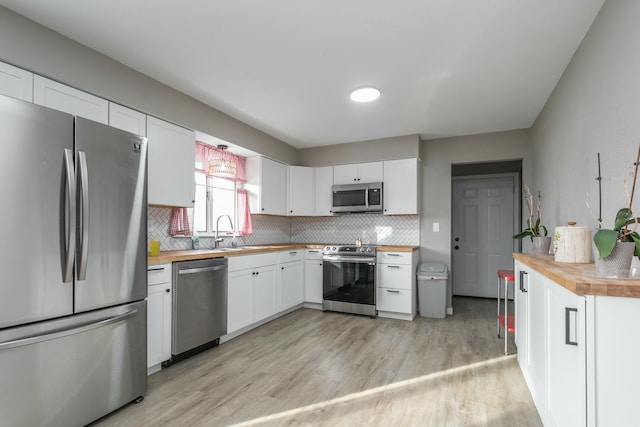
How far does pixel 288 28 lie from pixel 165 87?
145 centimetres

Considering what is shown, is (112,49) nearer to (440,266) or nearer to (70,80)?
(70,80)

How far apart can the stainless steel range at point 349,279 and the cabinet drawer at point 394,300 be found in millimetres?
87

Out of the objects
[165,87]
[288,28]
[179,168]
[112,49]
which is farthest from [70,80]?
[288,28]

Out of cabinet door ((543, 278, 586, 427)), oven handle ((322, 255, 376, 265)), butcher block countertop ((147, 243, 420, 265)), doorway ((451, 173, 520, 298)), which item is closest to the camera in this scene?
cabinet door ((543, 278, 586, 427))

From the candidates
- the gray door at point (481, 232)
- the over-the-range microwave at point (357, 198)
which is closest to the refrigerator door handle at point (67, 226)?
the over-the-range microwave at point (357, 198)

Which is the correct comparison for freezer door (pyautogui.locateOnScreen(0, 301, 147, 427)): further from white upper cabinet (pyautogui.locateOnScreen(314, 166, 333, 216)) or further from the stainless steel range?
white upper cabinet (pyautogui.locateOnScreen(314, 166, 333, 216))

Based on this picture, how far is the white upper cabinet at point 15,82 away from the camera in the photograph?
1.89 metres

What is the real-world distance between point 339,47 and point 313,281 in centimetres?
315

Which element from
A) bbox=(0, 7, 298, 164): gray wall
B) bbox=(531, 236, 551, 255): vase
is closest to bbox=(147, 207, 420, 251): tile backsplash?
bbox=(0, 7, 298, 164): gray wall

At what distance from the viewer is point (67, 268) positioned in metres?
1.75

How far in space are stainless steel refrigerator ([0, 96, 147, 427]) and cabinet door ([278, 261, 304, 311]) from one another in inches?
84.2

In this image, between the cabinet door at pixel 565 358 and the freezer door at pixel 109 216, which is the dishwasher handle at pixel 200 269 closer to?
the freezer door at pixel 109 216

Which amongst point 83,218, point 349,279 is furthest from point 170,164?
point 349,279

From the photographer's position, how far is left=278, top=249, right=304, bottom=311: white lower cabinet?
4176 mm
